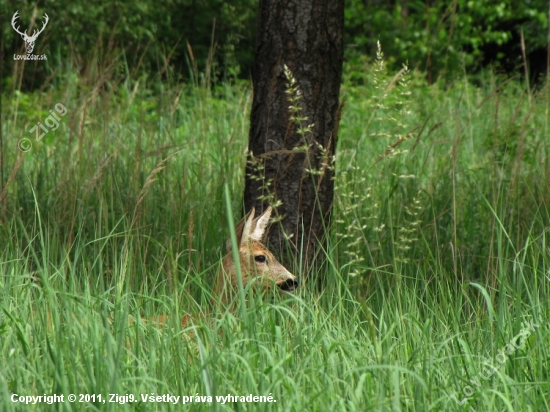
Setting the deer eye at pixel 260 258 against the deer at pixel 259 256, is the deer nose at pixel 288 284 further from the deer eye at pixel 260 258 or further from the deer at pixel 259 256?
the deer eye at pixel 260 258

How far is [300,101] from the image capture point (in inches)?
144

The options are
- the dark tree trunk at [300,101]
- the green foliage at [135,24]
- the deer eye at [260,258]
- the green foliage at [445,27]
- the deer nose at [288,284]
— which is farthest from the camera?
the green foliage at [445,27]

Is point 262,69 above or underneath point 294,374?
above

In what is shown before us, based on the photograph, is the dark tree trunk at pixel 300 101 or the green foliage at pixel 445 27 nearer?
the dark tree trunk at pixel 300 101

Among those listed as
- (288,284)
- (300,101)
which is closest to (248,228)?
(288,284)

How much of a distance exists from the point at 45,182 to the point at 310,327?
2746 mm

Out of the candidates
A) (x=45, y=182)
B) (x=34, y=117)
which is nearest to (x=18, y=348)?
(x=45, y=182)

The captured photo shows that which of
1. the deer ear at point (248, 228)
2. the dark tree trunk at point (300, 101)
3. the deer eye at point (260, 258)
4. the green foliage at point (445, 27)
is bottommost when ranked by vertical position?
the deer eye at point (260, 258)

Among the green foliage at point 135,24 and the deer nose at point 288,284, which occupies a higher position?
the green foliage at point 135,24

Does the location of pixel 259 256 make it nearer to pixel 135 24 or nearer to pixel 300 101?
pixel 300 101

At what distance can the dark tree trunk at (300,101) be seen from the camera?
3.62 metres

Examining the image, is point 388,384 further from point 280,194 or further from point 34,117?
point 34,117

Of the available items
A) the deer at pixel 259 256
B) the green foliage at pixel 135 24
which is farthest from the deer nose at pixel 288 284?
the green foliage at pixel 135 24

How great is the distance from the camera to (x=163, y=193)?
13.2 feet
